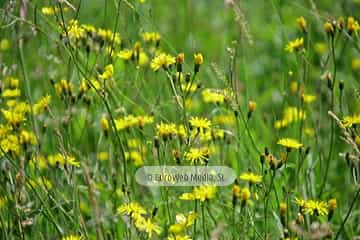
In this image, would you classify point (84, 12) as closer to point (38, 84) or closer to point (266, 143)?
point (38, 84)

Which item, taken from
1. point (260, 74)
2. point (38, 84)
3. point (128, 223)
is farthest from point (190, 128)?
point (260, 74)

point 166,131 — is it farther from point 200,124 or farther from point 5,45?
point 5,45

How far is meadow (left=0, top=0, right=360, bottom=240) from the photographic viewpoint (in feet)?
6.48

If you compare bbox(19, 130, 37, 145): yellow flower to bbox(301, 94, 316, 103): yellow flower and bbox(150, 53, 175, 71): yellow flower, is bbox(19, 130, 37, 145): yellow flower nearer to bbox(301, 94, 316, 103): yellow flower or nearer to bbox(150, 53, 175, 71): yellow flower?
bbox(150, 53, 175, 71): yellow flower

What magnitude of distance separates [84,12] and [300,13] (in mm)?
1162

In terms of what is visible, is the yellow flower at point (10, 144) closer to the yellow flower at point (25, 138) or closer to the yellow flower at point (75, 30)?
the yellow flower at point (25, 138)

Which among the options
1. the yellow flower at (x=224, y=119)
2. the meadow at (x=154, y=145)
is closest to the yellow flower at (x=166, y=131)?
the meadow at (x=154, y=145)

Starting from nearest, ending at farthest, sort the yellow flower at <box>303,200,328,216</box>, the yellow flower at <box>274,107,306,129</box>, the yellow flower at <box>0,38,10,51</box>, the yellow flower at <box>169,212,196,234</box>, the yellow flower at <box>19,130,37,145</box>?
1. the yellow flower at <box>169,212,196,234</box>
2. the yellow flower at <box>303,200,328,216</box>
3. the yellow flower at <box>19,130,37,145</box>
4. the yellow flower at <box>274,107,306,129</box>
5. the yellow flower at <box>0,38,10,51</box>

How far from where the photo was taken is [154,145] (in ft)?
6.61

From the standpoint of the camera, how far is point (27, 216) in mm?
2180

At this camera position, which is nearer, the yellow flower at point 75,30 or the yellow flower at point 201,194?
the yellow flower at point 201,194

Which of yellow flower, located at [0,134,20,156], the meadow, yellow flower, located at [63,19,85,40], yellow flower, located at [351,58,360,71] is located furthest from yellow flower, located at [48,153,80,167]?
yellow flower, located at [351,58,360,71]

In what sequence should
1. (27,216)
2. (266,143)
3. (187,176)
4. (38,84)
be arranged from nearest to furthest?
1. (187,176)
2. (27,216)
3. (266,143)
4. (38,84)

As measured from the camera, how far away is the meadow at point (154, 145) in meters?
1.98
